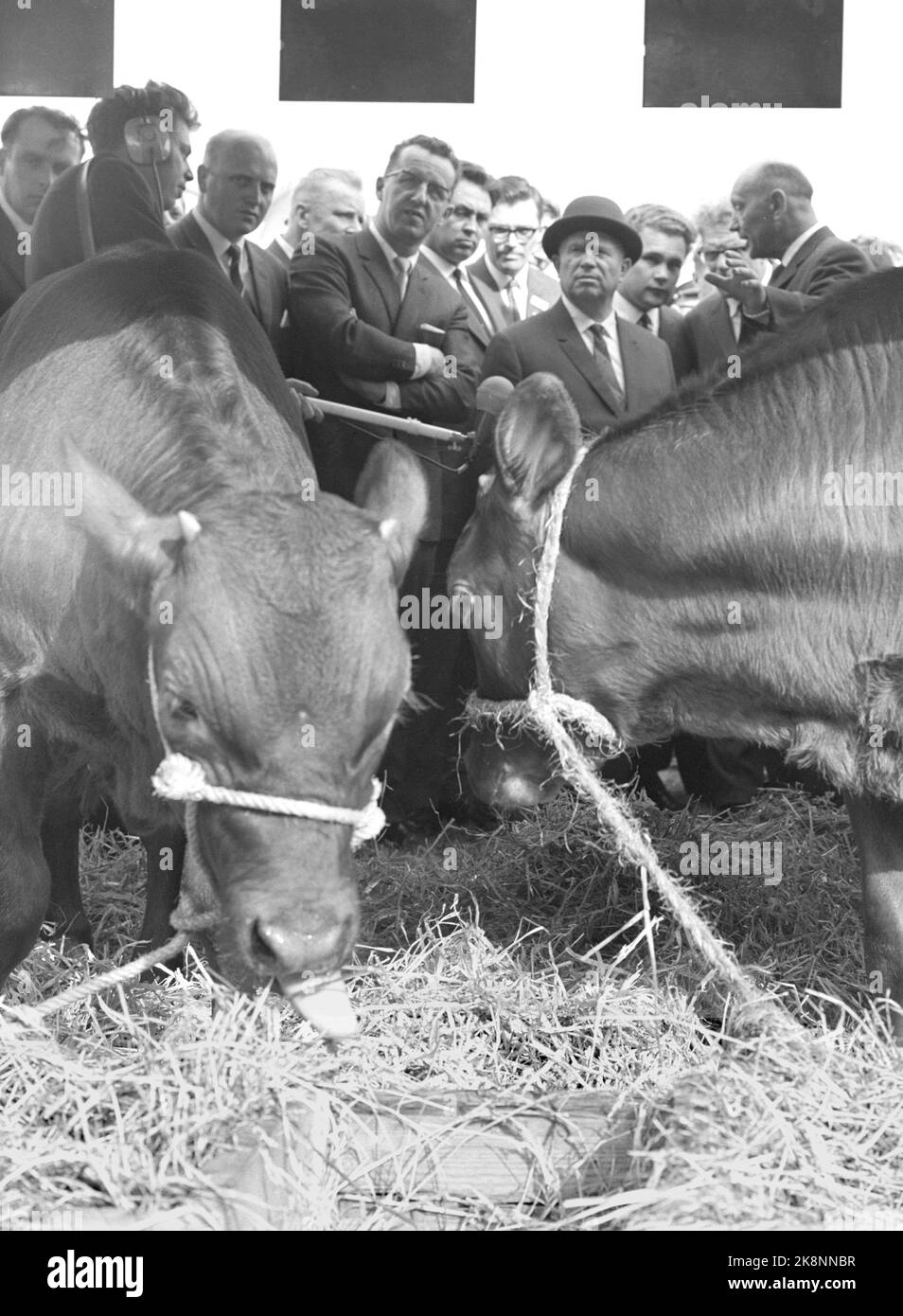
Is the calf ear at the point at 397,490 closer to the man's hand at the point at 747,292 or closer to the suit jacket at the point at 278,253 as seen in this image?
the man's hand at the point at 747,292

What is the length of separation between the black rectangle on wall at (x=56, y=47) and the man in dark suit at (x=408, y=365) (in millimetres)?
1229

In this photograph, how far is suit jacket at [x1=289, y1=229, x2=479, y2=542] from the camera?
5754mm

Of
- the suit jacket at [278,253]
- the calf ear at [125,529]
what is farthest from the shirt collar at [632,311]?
the calf ear at [125,529]

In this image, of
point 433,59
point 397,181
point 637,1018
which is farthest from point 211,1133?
point 397,181

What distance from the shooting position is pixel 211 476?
313cm

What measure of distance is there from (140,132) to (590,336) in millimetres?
1908

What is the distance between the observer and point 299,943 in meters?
2.69

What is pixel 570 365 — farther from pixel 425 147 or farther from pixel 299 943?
pixel 299 943

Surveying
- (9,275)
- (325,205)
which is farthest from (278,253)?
(9,275)

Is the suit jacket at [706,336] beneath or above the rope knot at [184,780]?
above

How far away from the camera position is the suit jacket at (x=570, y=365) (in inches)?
228

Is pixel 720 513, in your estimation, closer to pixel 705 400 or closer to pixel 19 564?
pixel 705 400

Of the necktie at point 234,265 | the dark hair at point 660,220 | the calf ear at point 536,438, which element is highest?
the dark hair at point 660,220

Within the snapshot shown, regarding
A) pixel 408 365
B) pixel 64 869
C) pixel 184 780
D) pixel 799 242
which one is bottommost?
pixel 64 869
